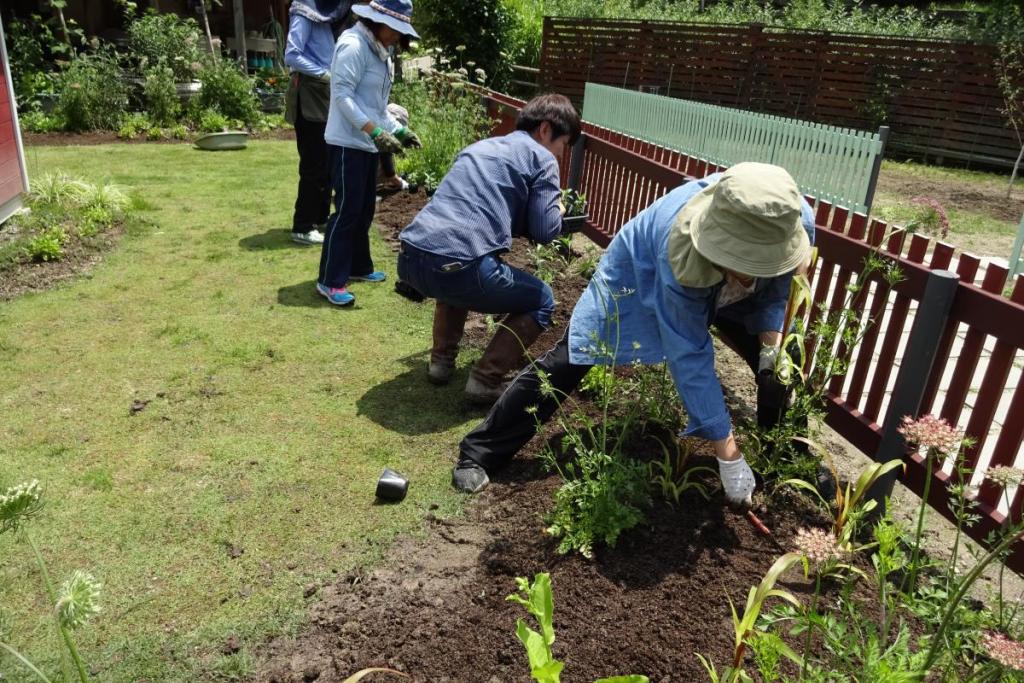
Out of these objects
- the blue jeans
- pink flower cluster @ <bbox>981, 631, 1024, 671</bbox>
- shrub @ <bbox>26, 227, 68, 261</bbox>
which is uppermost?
pink flower cluster @ <bbox>981, 631, 1024, 671</bbox>

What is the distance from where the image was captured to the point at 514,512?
9.43 feet

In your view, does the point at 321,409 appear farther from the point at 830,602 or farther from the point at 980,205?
the point at 980,205

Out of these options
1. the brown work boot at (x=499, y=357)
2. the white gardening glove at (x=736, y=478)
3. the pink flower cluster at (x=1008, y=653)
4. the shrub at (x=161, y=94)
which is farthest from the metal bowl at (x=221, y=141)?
the pink flower cluster at (x=1008, y=653)

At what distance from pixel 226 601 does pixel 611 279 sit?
170 centimetres

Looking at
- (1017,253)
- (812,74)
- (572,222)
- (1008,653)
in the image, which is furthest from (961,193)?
(1008,653)

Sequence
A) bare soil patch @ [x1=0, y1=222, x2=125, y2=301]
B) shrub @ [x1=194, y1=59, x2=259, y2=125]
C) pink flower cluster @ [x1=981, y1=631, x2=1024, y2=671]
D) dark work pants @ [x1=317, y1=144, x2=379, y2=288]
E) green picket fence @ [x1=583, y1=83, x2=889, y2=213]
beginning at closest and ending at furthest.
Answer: pink flower cluster @ [x1=981, y1=631, x2=1024, y2=671] → dark work pants @ [x1=317, y1=144, x2=379, y2=288] → bare soil patch @ [x1=0, y1=222, x2=125, y2=301] → green picket fence @ [x1=583, y1=83, x2=889, y2=213] → shrub @ [x1=194, y1=59, x2=259, y2=125]

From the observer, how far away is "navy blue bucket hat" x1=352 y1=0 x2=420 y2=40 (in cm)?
434

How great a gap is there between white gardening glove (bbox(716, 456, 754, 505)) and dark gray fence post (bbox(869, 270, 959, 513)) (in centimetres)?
46

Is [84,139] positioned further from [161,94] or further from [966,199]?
[966,199]

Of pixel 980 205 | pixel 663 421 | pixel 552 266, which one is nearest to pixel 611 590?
pixel 663 421

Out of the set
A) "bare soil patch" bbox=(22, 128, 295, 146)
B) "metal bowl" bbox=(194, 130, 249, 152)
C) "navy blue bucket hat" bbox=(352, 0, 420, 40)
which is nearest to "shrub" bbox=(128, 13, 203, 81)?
"bare soil patch" bbox=(22, 128, 295, 146)

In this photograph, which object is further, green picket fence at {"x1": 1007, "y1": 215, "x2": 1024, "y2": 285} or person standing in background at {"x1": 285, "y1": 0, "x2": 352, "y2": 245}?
green picket fence at {"x1": 1007, "y1": 215, "x2": 1024, "y2": 285}

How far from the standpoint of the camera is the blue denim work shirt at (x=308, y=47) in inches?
213

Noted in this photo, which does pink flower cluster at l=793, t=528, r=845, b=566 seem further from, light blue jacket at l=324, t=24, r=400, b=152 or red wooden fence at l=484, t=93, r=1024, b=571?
light blue jacket at l=324, t=24, r=400, b=152
